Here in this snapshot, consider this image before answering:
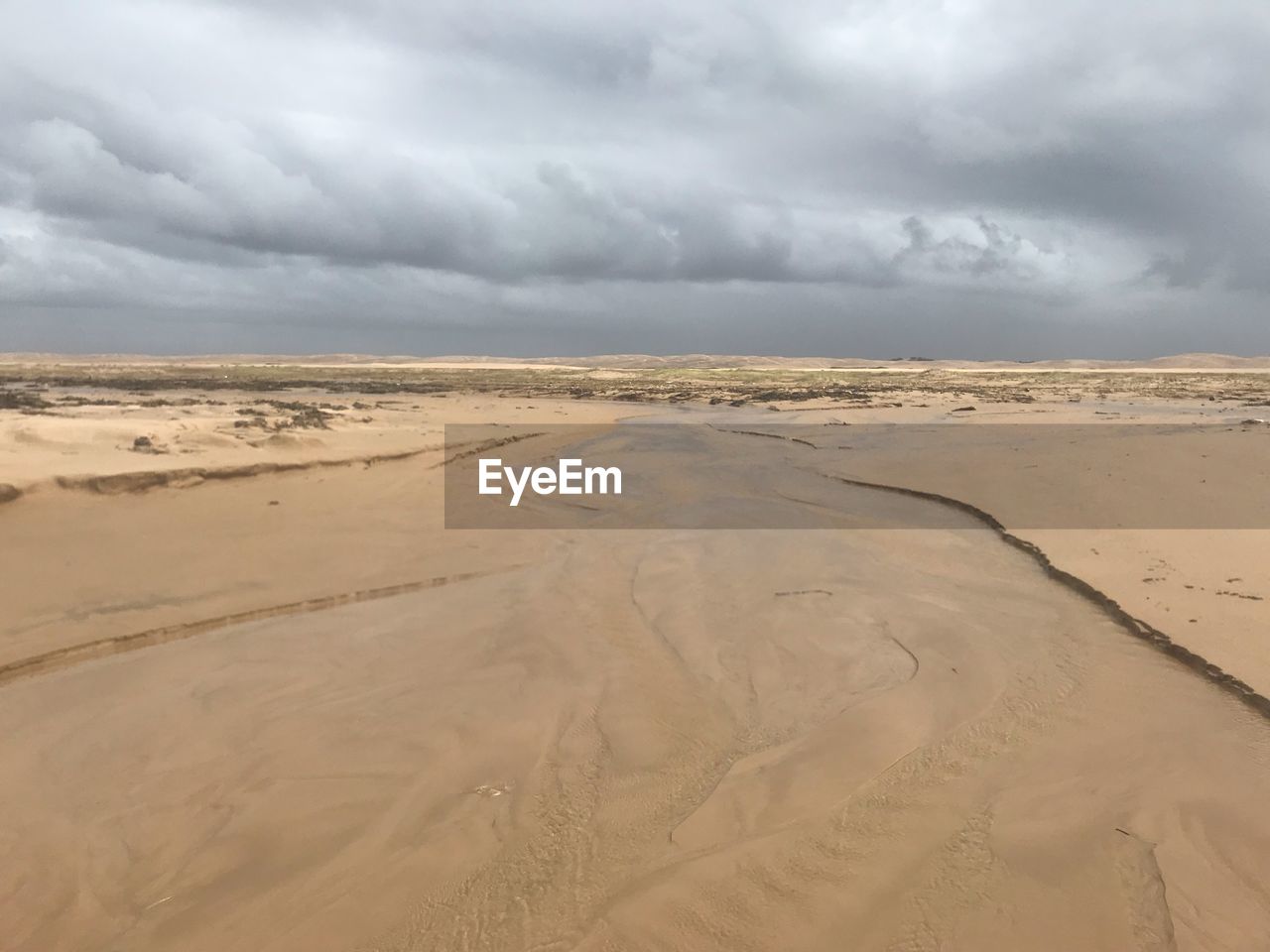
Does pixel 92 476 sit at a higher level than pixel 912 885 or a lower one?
higher

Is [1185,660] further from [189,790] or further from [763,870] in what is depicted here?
[189,790]

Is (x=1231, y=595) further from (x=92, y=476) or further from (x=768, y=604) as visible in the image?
(x=92, y=476)

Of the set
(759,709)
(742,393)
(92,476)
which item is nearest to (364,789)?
(759,709)

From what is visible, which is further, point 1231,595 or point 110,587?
point 110,587

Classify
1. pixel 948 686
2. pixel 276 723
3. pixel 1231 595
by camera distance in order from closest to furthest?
pixel 276 723 < pixel 948 686 < pixel 1231 595

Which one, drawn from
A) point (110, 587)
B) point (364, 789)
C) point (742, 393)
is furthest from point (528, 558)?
point (742, 393)

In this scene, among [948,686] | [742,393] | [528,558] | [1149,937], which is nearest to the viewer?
[1149,937]
